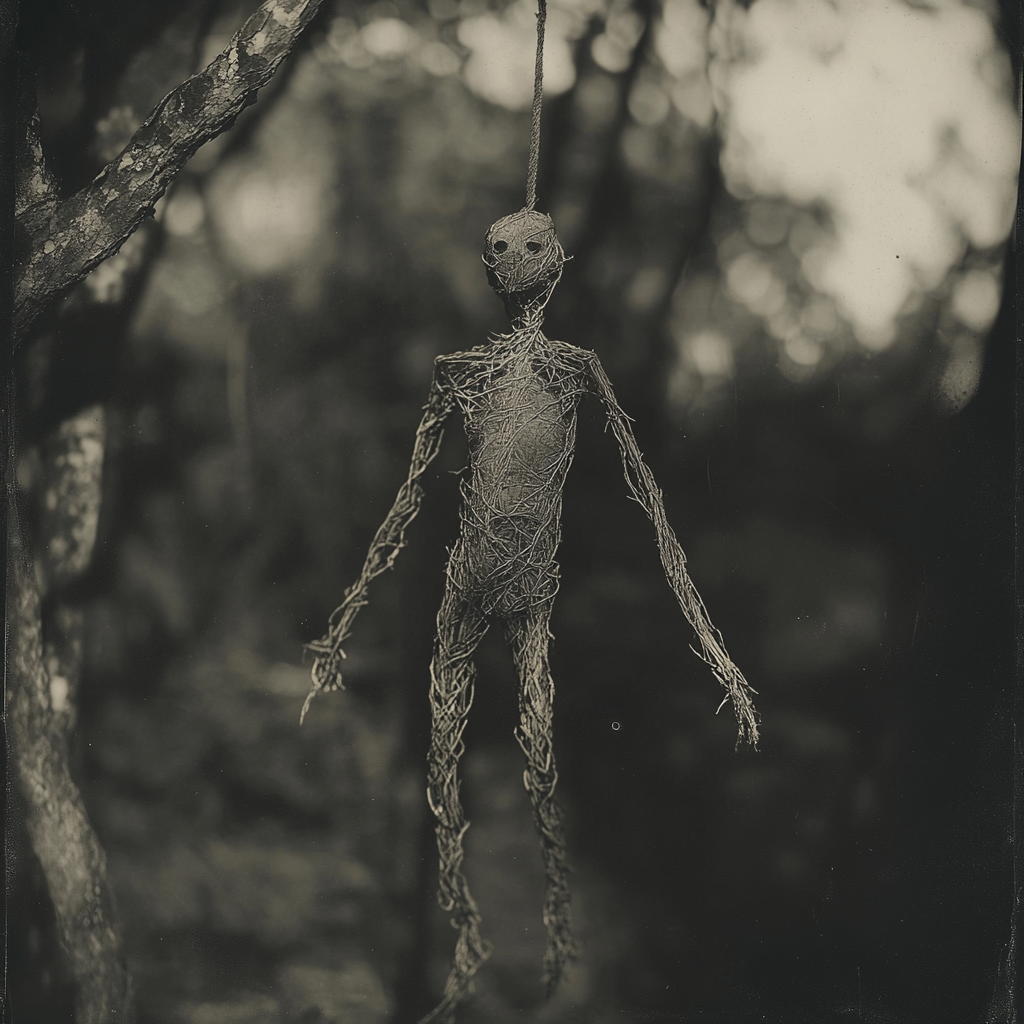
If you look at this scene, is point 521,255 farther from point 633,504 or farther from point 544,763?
point 544,763

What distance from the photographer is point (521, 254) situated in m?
Result: 1.66

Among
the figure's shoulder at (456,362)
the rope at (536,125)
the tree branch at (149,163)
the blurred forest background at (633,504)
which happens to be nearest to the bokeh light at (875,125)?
the blurred forest background at (633,504)

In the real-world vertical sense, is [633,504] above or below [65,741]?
above

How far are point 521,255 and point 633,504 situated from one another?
1.72 ft

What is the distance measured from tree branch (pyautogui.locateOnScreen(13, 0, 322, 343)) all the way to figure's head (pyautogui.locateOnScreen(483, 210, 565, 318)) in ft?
1.90

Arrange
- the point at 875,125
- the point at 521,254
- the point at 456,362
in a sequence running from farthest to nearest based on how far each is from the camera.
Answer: the point at 875,125 → the point at 456,362 → the point at 521,254

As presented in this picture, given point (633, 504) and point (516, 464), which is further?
point (633, 504)

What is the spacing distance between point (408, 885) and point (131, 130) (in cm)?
150

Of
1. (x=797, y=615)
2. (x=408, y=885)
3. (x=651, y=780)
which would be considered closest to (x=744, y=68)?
(x=797, y=615)

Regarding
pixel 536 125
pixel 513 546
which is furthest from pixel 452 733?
pixel 536 125

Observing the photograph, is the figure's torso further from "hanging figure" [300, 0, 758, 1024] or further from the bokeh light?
the bokeh light

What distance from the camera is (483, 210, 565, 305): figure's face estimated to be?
1.66 metres

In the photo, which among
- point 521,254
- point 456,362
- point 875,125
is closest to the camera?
point 521,254

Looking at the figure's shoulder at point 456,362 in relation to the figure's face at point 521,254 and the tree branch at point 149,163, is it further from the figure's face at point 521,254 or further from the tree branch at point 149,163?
the tree branch at point 149,163
